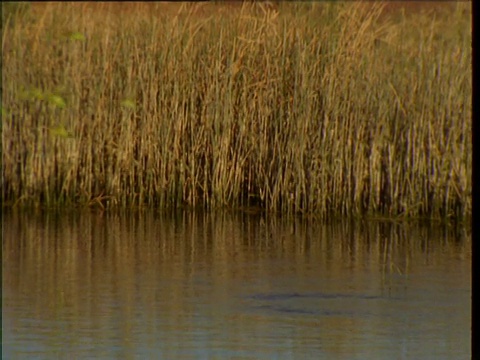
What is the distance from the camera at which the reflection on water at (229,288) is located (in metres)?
5.89

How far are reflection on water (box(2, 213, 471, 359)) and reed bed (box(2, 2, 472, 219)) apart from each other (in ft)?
1.35

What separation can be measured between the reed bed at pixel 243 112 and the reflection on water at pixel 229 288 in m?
0.41

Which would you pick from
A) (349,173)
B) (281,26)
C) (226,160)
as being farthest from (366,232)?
(281,26)

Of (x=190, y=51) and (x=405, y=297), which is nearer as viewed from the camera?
(x=405, y=297)

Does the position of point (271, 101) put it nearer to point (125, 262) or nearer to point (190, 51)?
point (190, 51)

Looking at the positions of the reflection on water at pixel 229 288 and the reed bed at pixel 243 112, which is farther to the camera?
the reed bed at pixel 243 112

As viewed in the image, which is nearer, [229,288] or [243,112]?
[229,288]

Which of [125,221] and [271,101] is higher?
[271,101]

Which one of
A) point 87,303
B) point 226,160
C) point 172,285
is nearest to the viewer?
point 87,303

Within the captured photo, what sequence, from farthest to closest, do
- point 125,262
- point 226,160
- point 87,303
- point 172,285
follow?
point 226,160, point 125,262, point 172,285, point 87,303

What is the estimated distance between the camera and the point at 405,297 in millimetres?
Result: 7133

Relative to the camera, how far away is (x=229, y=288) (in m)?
7.32

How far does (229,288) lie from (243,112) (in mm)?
3398

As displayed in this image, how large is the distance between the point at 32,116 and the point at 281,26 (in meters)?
2.45
